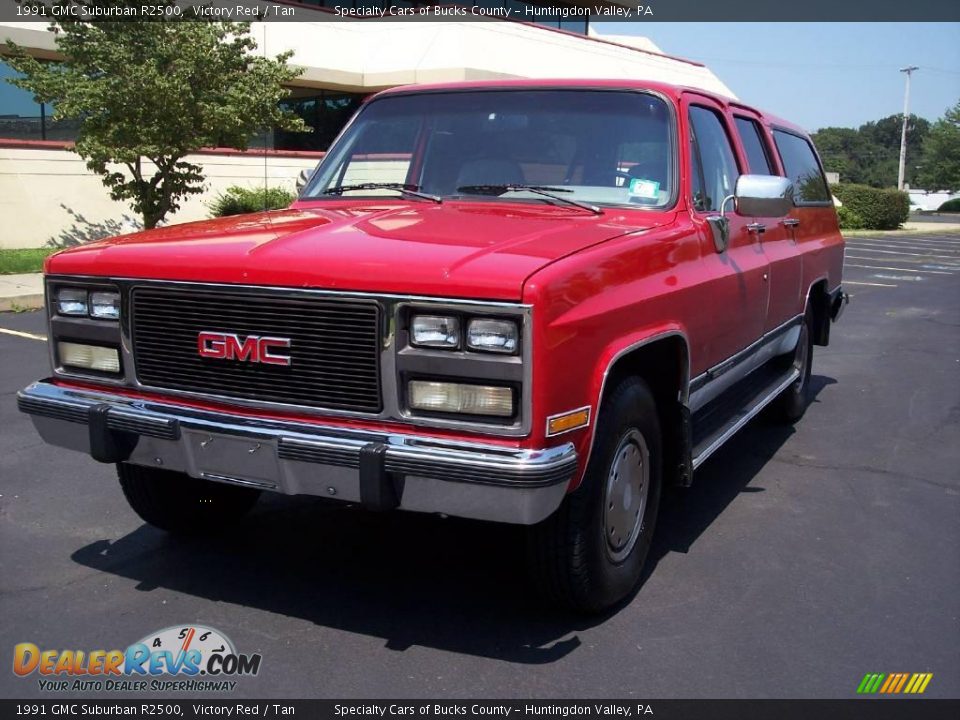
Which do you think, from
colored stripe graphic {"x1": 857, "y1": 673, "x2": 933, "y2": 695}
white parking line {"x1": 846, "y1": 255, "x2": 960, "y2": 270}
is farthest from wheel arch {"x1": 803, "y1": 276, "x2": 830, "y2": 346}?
white parking line {"x1": 846, "y1": 255, "x2": 960, "y2": 270}

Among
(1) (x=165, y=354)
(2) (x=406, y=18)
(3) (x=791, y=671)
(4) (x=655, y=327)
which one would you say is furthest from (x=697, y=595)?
(2) (x=406, y=18)

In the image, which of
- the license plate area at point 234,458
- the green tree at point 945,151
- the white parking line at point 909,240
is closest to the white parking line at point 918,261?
the white parking line at point 909,240

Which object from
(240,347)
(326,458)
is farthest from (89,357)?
(326,458)

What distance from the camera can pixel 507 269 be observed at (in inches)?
118

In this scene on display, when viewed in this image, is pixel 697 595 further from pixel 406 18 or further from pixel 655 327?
pixel 406 18

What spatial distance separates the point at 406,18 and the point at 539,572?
915 inches

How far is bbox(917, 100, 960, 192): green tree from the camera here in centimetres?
6038

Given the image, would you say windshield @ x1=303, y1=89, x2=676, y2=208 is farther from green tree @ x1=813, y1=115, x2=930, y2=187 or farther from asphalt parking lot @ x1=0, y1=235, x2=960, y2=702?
green tree @ x1=813, y1=115, x2=930, y2=187

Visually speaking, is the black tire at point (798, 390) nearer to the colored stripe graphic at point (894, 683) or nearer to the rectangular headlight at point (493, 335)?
the colored stripe graphic at point (894, 683)

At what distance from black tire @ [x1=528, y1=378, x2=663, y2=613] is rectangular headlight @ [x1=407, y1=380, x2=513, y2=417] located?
49 centimetres

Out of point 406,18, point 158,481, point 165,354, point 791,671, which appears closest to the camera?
point 791,671

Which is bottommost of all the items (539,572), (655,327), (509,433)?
(539,572)

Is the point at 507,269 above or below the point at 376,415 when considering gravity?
above

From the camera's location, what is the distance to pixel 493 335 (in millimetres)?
2986
